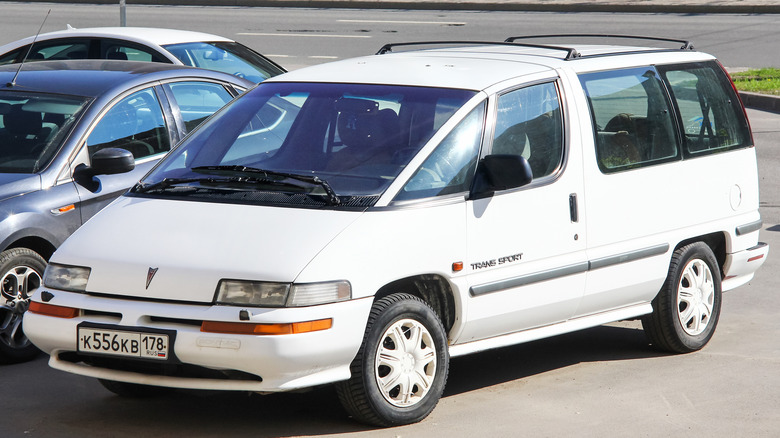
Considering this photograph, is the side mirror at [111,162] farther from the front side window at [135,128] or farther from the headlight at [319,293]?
the headlight at [319,293]

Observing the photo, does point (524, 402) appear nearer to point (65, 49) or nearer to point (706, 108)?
point (706, 108)

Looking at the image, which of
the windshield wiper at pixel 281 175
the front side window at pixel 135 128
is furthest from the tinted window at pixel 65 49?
the windshield wiper at pixel 281 175

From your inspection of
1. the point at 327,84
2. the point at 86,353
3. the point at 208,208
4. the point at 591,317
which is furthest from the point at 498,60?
the point at 86,353

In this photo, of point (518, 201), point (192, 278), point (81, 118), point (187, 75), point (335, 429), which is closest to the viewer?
point (192, 278)

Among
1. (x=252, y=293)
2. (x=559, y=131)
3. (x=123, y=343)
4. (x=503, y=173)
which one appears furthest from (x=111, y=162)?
(x=559, y=131)

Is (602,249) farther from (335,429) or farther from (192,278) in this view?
(192,278)

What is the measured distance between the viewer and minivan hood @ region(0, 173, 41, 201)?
655 centimetres

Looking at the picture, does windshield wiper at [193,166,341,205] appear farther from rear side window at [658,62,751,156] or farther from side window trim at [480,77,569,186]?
rear side window at [658,62,751,156]

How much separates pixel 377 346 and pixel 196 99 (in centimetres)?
335

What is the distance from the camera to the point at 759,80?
59.3 ft

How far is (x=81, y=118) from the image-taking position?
23.3ft

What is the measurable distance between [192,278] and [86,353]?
62 cm

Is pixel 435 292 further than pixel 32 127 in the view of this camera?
No

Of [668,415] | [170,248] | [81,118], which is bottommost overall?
[668,415]
